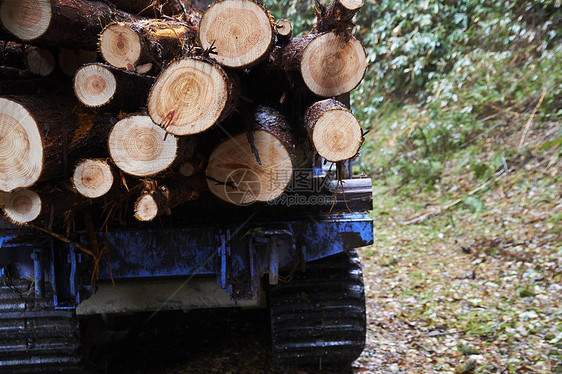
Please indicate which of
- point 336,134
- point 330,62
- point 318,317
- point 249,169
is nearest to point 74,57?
point 249,169

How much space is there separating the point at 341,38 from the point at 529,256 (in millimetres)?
3586

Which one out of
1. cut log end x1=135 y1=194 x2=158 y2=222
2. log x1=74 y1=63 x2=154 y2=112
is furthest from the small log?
cut log end x1=135 y1=194 x2=158 y2=222

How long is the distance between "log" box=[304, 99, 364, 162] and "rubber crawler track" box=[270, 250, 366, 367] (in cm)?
102

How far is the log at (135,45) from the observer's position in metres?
2.33

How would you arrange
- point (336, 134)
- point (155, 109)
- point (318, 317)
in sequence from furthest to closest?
point (318, 317) < point (336, 134) < point (155, 109)

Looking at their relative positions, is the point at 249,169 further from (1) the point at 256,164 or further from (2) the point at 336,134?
(2) the point at 336,134

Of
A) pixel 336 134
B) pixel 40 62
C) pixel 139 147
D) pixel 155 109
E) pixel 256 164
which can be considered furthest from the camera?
pixel 40 62

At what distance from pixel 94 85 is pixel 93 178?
0.44m

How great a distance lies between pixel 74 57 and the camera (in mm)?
2686

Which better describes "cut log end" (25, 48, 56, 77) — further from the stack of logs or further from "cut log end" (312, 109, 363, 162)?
"cut log end" (312, 109, 363, 162)

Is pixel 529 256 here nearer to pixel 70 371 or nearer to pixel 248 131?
pixel 248 131

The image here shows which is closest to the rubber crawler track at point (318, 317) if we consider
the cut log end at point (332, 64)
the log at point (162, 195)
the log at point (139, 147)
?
the log at point (162, 195)

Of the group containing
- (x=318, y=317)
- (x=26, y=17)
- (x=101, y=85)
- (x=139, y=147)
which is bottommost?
(x=318, y=317)

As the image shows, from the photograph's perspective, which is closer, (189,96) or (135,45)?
(189,96)
